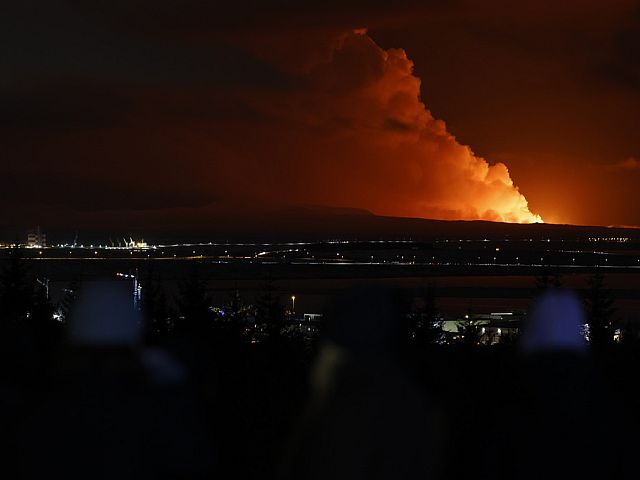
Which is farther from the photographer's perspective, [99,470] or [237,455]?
[237,455]

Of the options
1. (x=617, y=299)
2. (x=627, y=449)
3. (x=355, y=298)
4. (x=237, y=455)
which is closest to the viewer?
(x=355, y=298)

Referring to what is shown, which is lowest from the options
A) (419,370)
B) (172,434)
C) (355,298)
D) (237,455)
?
(237,455)

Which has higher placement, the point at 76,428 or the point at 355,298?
the point at 355,298

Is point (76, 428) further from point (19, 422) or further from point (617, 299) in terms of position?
point (617, 299)

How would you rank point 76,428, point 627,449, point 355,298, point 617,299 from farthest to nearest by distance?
point 617,299 < point 76,428 < point 627,449 < point 355,298

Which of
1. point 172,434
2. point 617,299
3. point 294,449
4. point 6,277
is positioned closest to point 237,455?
point 172,434

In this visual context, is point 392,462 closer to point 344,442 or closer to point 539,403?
point 344,442

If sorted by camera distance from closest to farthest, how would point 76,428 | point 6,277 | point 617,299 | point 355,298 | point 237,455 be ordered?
point 355,298 < point 76,428 < point 237,455 < point 6,277 < point 617,299

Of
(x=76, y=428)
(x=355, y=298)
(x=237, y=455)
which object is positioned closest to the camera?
(x=355, y=298)

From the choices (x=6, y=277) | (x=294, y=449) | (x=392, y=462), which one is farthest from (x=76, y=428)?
(x=6, y=277)
